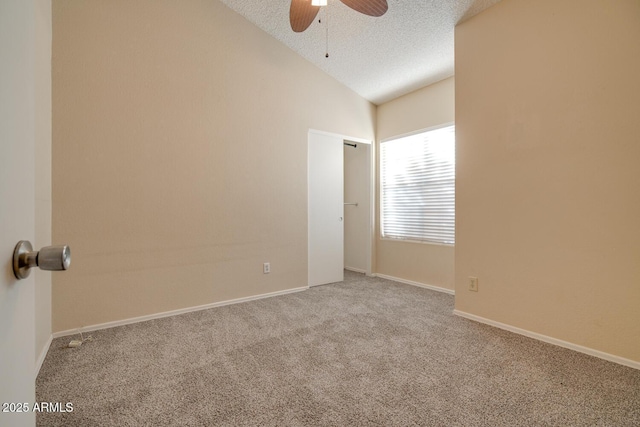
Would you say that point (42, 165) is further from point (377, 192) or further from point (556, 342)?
point (556, 342)

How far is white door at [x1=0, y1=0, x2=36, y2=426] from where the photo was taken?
46 centimetres

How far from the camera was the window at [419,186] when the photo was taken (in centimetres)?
374

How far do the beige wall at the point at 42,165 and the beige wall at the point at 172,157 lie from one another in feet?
0.38

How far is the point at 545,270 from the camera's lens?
238cm

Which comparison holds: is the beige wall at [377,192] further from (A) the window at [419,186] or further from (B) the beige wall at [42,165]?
(B) the beige wall at [42,165]

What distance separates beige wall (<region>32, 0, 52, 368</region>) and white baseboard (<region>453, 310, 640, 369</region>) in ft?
10.9

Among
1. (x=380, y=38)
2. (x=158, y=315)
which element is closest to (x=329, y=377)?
(x=158, y=315)

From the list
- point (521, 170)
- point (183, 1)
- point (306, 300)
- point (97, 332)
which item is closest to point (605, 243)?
point (521, 170)

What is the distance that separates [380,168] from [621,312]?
123 inches

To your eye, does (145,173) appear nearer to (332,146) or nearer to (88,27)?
(88,27)

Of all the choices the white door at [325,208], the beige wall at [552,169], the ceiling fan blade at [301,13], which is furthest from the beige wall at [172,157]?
the beige wall at [552,169]

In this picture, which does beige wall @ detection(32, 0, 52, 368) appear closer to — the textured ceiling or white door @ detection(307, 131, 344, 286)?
the textured ceiling

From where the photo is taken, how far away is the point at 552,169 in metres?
2.33

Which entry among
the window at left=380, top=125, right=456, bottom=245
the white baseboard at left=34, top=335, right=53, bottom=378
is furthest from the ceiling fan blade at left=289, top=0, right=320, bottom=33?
the white baseboard at left=34, top=335, right=53, bottom=378
